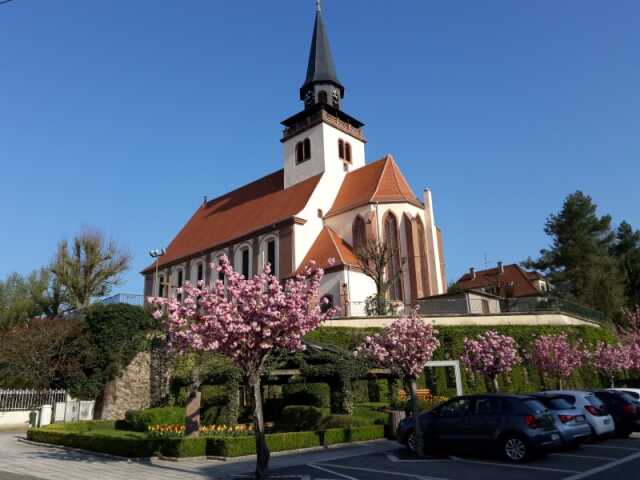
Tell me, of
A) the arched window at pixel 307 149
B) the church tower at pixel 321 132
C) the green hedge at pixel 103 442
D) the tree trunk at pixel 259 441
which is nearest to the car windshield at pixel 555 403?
the tree trunk at pixel 259 441

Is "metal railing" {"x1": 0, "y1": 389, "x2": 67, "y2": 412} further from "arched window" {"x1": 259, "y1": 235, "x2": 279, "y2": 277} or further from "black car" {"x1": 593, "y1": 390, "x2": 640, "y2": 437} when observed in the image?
"black car" {"x1": 593, "y1": 390, "x2": 640, "y2": 437}

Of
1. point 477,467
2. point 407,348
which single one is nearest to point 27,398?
point 407,348

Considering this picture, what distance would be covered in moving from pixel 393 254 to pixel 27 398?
77.1 ft

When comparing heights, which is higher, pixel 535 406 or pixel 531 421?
pixel 535 406

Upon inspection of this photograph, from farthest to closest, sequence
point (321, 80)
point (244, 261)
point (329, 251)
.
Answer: point (321, 80), point (244, 261), point (329, 251)

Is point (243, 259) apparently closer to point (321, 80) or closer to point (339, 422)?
point (321, 80)

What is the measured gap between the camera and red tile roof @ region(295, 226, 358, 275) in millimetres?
35688

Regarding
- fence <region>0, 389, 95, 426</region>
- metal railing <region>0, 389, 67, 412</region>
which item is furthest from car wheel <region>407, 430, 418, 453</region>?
metal railing <region>0, 389, 67, 412</region>

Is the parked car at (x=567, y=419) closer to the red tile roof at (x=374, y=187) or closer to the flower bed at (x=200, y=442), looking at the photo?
the flower bed at (x=200, y=442)

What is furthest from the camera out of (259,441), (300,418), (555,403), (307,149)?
(307,149)

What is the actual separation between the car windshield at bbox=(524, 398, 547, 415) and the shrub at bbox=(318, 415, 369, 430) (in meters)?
6.44

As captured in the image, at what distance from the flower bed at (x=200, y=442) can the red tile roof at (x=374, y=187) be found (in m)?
24.5

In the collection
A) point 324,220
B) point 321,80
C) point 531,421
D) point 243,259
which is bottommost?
point 531,421

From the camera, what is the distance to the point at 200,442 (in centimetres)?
1251
